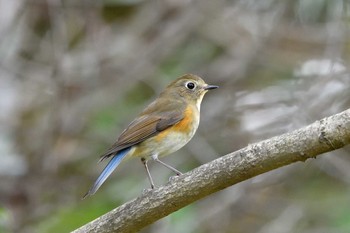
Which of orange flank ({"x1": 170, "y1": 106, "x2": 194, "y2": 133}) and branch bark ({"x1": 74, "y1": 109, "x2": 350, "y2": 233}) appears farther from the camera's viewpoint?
orange flank ({"x1": 170, "y1": 106, "x2": 194, "y2": 133})

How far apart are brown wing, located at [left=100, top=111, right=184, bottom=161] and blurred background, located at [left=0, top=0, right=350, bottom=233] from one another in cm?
145

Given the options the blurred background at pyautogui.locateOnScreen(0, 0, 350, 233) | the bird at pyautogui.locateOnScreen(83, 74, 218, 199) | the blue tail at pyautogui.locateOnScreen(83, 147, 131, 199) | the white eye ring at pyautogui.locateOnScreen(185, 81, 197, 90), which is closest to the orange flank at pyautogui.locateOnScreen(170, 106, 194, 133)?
the bird at pyautogui.locateOnScreen(83, 74, 218, 199)

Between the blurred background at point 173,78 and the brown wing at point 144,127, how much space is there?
1.45 metres

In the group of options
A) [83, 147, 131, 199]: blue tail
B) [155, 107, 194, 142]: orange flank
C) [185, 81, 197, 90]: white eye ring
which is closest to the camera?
[83, 147, 131, 199]: blue tail

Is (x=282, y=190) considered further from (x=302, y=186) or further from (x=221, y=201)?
(x=221, y=201)

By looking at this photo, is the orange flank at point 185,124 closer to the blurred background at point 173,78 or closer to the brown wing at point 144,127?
the brown wing at point 144,127

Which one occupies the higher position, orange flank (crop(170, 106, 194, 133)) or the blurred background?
the blurred background

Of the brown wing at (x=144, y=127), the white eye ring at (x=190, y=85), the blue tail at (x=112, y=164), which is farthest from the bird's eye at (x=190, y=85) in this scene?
the blue tail at (x=112, y=164)

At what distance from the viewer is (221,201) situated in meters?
6.96

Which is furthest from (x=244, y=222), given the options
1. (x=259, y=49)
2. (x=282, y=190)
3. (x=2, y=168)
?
(x=2, y=168)

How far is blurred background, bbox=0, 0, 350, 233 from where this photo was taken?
22.1 ft

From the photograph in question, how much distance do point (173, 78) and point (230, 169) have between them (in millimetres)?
3959

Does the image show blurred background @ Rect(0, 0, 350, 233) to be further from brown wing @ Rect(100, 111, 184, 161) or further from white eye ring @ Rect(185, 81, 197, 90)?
brown wing @ Rect(100, 111, 184, 161)

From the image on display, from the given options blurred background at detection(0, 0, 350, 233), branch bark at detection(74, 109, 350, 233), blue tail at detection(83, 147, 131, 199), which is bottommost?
branch bark at detection(74, 109, 350, 233)
